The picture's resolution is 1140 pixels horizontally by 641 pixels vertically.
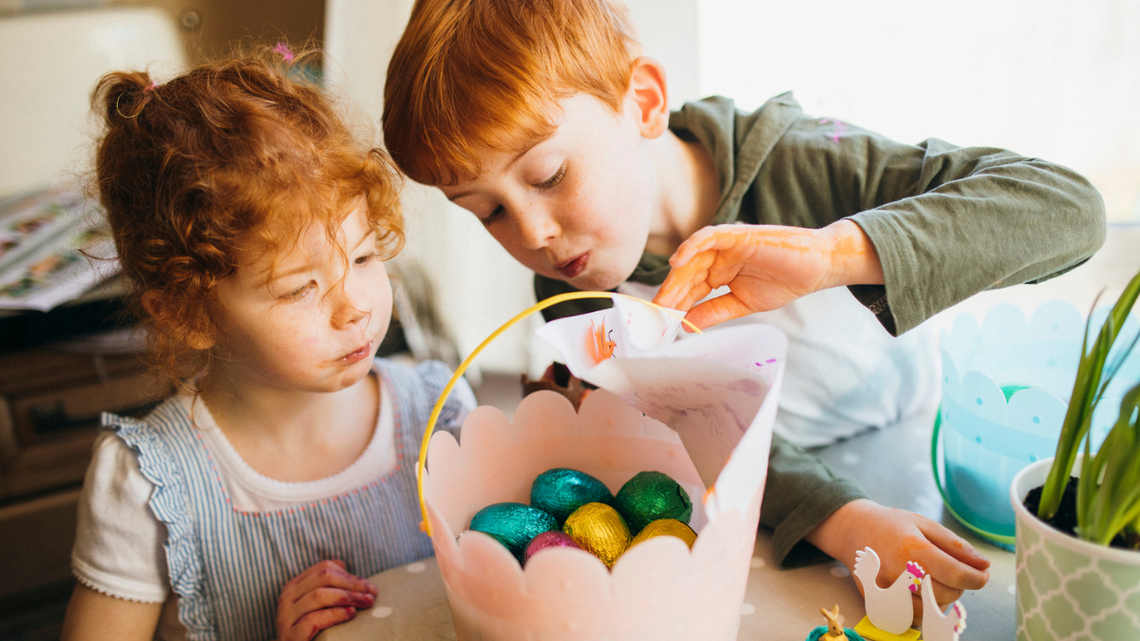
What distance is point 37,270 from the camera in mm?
1493

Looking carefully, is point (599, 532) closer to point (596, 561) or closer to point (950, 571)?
point (596, 561)

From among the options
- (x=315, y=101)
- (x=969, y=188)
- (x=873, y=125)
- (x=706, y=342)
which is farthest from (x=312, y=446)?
(x=873, y=125)

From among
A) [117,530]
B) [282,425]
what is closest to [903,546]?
[282,425]

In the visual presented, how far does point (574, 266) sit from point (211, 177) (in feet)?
1.36

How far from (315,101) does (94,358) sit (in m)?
1.03

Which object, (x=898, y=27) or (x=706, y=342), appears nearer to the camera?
(x=706, y=342)

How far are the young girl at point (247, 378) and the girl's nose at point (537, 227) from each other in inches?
6.4

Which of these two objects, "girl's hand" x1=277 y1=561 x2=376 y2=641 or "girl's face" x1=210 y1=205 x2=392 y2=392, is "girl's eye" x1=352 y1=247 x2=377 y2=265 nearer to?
"girl's face" x1=210 y1=205 x2=392 y2=392

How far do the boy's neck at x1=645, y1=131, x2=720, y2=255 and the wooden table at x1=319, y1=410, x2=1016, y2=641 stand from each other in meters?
0.40

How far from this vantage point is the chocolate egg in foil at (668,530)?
1.96 ft

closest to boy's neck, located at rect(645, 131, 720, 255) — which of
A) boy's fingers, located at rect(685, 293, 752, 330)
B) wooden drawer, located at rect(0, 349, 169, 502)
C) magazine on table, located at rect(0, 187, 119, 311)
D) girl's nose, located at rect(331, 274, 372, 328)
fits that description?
boy's fingers, located at rect(685, 293, 752, 330)

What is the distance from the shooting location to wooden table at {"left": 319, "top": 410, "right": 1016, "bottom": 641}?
2.02ft

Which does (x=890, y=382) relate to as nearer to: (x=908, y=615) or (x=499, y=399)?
(x=908, y=615)

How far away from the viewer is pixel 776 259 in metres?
0.64
